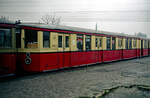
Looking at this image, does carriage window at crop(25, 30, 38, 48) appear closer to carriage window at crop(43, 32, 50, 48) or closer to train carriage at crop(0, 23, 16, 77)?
carriage window at crop(43, 32, 50, 48)

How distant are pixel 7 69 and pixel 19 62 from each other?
118 centimetres

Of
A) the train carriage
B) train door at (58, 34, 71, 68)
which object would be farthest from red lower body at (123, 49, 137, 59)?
the train carriage

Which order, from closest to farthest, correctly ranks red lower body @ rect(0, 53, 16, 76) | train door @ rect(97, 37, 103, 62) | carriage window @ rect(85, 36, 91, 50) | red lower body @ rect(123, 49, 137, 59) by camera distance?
1. red lower body @ rect(0, 53, 16, 76)
2. carriage window @ rect(85, 36, 91, 50)
3. train door @ rect(97, 37, 103, 62)
4. red lower body @ rect(123, 49, 137, 59)

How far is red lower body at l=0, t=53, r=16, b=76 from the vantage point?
816 cm

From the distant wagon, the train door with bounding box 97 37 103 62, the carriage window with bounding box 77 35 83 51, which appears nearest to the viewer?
the distant wagon

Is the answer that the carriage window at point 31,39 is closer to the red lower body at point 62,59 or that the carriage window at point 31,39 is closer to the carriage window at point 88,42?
the red lower body at point 62,59

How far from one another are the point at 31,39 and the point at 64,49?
8.08 ft

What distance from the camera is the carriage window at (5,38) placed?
8.21 m

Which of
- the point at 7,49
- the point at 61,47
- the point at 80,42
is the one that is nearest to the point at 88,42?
the point at 80,42

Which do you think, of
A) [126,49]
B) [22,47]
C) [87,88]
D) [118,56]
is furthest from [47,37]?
[126,49]

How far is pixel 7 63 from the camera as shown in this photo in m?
8.36

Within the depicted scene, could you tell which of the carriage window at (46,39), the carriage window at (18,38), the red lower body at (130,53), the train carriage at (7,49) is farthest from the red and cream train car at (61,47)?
the red lower body at (130,53)

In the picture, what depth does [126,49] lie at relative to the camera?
63.3ft

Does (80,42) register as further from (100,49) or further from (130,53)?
(130,53)
